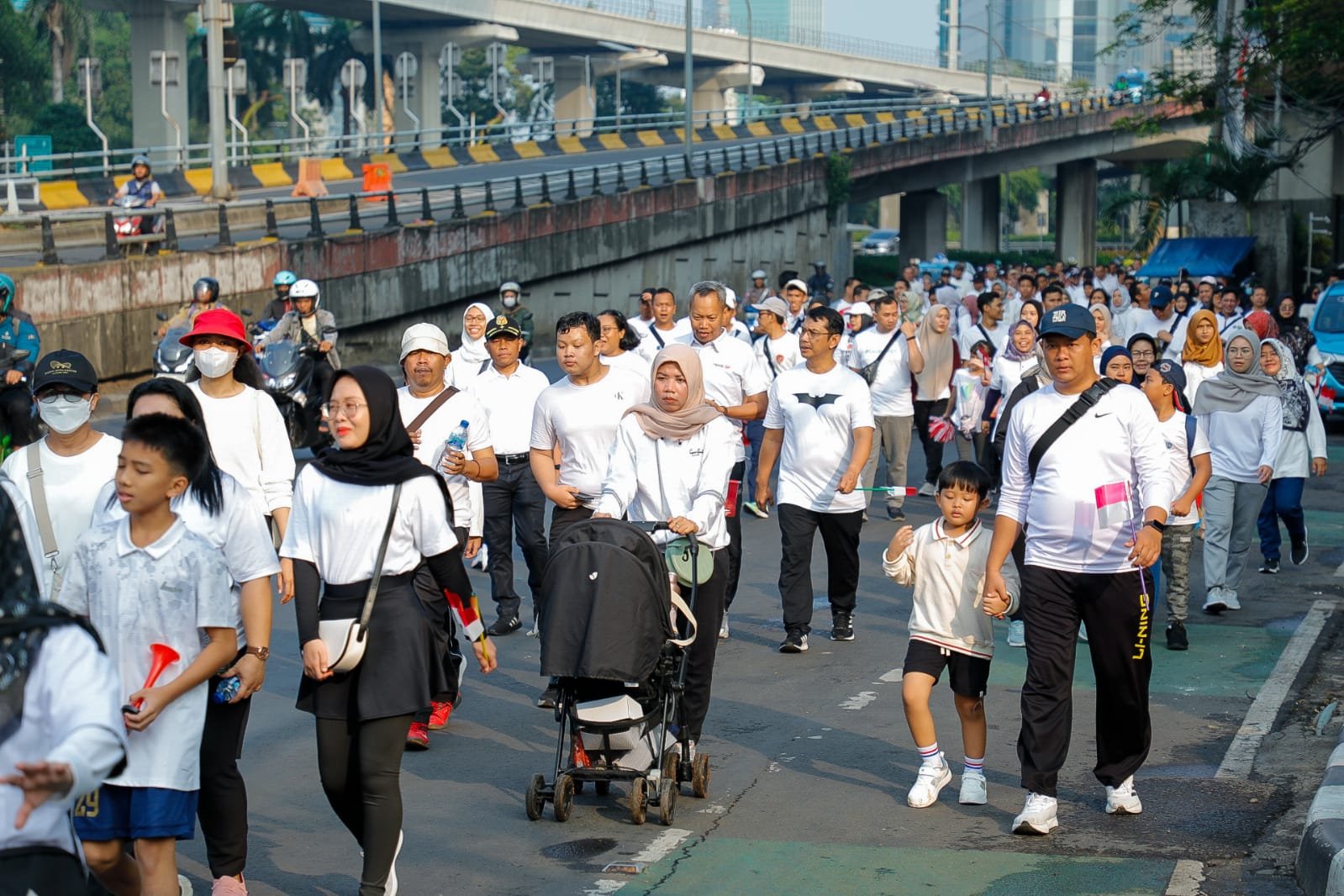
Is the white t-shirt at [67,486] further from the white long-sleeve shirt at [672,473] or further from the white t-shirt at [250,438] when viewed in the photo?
the white long-sleeve shirt at [672,473]

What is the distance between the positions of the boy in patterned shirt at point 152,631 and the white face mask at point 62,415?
1.13 meters

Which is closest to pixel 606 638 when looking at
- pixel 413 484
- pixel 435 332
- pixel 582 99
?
pixel 413 484

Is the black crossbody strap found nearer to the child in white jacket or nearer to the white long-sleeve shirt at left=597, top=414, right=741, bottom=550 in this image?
the child in white jacket

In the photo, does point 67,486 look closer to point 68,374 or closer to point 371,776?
point 68,374

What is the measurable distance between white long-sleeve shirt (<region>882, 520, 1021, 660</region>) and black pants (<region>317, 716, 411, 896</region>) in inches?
92.9

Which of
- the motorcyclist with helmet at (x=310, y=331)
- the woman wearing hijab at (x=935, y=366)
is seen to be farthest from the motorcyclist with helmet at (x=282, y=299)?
the woman wearing hijab at (x=935, y=366)

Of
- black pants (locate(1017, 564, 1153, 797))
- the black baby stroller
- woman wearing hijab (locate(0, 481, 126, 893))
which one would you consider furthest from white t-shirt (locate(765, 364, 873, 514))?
woman wearing hijab (locate(0, 481, 126, 893))

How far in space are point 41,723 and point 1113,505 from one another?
440cm

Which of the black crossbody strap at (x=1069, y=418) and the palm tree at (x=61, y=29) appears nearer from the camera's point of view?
the black crossbody strap at (x=1069, y=418)

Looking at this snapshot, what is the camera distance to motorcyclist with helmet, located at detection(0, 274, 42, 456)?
348 inches

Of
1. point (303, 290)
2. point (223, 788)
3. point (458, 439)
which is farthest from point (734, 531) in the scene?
point (303, 290)

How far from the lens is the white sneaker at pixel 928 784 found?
23.3 ft

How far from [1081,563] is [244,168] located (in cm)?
3883

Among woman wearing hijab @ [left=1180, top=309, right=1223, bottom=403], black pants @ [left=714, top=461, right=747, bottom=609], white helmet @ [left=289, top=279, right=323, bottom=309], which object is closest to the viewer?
black pants @ [left=714, top=461, right=747, bottom=609]
